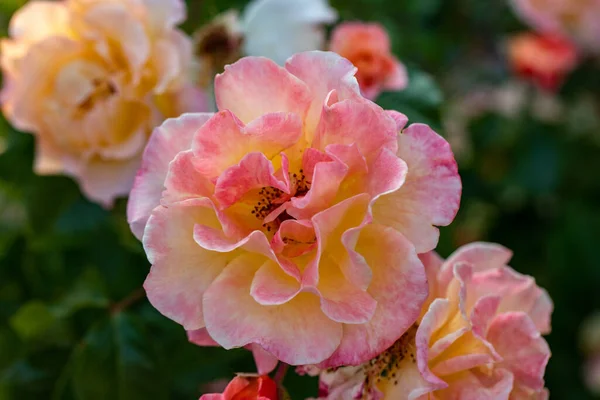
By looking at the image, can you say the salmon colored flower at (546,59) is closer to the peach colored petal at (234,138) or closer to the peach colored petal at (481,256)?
the peach colored petal at (481,256)

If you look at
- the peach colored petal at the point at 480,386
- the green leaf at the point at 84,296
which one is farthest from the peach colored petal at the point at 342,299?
the green leaf at the point at 84,296

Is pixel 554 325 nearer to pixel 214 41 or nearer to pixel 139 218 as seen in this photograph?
pixel 214 41

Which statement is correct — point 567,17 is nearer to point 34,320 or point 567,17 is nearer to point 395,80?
point 395,80

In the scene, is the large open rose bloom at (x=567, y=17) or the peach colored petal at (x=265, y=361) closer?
the peach colored petal at (x=265, y=361)

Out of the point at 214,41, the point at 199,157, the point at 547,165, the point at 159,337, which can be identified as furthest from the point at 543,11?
the point at 199,157

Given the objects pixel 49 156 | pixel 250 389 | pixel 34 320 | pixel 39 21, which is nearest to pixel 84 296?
pixel 34 320

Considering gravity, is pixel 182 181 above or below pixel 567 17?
above
